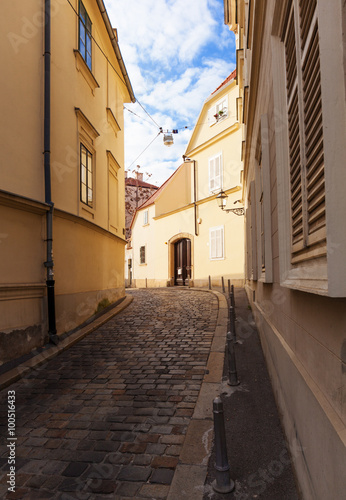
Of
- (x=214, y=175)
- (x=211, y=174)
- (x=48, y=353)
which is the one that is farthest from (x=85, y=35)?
(x=211, y=174)

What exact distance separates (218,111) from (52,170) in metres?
13.8

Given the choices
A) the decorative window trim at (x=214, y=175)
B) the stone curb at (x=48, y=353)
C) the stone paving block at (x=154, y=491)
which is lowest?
the stone paving block at (x=154, y=491)

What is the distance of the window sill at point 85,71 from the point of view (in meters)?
8.95

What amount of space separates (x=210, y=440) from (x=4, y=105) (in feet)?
19.6

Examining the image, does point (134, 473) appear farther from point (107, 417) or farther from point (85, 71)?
point (85, 71)

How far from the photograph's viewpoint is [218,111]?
18875mm

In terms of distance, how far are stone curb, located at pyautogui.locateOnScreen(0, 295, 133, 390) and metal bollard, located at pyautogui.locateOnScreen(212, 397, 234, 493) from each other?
12.0 feet

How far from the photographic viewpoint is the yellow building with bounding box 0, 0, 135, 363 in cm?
609

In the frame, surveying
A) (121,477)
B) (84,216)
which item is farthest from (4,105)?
(121,477)

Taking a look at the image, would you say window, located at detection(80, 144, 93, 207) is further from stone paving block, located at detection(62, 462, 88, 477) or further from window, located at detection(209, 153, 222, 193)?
window, located at detection(209, 153, 222, 193)

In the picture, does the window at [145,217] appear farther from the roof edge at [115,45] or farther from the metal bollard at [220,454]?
the metal bollard at [220,454]

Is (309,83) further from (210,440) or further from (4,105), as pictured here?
(4,105)

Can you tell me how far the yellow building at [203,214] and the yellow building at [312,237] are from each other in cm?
1382

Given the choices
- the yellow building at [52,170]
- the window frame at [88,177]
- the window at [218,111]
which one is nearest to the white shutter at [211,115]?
the window at [218,111]
